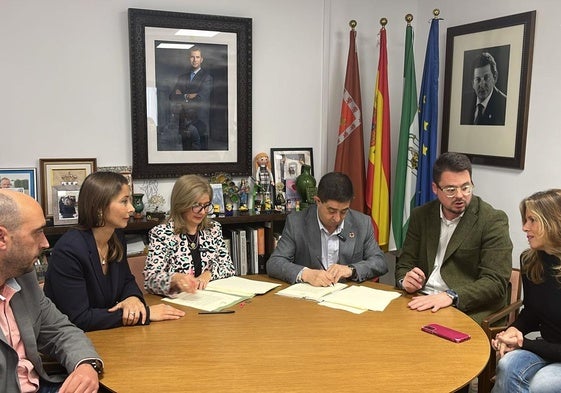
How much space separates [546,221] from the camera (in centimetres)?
208

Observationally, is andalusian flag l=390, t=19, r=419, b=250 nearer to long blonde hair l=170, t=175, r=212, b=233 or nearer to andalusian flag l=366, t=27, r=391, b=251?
andalusian flag l=366, t=27, r=391, b=251

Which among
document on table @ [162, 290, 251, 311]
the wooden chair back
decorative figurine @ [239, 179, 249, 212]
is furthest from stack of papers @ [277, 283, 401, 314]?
decorative figurine @ [239, 179, 249, 212]

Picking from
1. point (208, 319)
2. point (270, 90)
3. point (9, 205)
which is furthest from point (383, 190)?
point (9, 205)

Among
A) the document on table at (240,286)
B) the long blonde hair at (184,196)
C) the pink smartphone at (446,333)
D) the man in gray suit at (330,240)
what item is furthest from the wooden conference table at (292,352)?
the long blonde hair at (184,196)

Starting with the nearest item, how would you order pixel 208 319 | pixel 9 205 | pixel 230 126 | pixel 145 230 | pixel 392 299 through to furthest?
1. pixel 9 205
2. pixel 208 319
3. pixel 392 299
4. pixel 145 230
5. pixel 230 126

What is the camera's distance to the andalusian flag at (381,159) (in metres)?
3.86

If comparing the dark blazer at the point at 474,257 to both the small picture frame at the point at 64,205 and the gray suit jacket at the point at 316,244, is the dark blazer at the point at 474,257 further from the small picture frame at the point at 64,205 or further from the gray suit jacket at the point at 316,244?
the small picture frame at the point at 64,205

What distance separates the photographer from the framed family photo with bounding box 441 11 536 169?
323cm

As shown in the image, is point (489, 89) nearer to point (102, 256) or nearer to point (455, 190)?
point (455, 190)

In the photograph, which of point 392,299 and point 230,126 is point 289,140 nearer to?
point 230,126

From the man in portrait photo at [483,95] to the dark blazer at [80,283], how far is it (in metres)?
2.53

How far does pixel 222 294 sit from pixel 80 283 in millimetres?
609

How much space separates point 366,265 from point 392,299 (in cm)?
33

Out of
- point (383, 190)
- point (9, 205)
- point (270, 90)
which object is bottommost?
point (383, 190)
